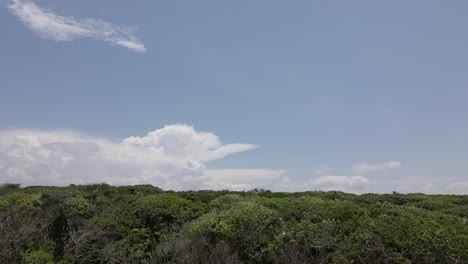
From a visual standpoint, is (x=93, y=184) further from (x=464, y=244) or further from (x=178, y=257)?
(x=464, y=244)

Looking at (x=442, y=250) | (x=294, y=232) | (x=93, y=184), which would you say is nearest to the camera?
(x=442, y=250)

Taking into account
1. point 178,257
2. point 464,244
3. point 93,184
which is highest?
point 93,184

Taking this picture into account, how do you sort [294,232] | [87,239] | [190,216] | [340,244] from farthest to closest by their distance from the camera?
1. [190,216]
2. [87,239]
3. [294,232]
4. [340,244]

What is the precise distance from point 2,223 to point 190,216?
4.54 metres

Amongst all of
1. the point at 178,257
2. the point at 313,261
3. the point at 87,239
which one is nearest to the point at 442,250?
the point at 313,261

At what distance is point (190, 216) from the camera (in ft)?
35.3

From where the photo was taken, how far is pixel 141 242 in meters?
10.1

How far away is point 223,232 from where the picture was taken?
8875 millimetres

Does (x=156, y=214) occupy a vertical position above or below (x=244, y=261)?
above

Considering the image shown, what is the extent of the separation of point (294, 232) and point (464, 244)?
295 cm

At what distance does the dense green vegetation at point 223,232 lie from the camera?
7.55 m

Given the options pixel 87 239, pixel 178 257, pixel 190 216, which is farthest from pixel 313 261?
pixel 87 239

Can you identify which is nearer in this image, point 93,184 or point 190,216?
point 190,216

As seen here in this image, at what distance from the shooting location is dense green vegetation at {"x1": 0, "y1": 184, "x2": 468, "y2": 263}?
7.55 m
